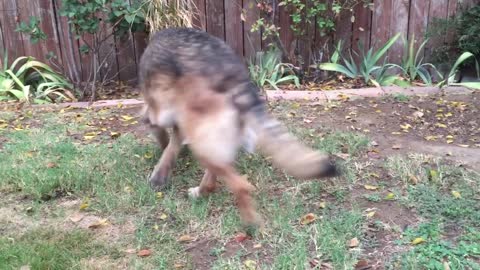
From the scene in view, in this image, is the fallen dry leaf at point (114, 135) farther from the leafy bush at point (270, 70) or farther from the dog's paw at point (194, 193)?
the leafy bush at point (270, 70)

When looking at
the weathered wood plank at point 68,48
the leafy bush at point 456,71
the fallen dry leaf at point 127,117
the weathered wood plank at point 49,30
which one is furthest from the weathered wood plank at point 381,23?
the weathered wood plank at point 49,30

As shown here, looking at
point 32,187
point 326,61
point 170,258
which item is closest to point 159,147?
point 32,187

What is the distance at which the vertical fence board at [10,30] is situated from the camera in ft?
20.4

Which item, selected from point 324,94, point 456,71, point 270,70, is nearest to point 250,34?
point 270,70

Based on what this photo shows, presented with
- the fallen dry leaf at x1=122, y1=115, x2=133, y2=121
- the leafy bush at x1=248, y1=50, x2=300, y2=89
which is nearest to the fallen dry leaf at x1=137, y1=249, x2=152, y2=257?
the fallen dry leaf at x1=122, y1=115, x2=133, y2=121

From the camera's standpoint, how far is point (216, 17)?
6473 mm

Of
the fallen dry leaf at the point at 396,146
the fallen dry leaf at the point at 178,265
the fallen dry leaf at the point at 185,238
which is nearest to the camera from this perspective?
the fallen dry leaf at the point at 178,265

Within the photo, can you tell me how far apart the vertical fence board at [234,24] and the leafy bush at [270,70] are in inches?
12.7

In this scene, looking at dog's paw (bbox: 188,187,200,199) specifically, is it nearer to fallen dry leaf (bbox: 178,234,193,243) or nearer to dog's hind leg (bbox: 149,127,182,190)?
dog's hind leg (bbox: 149,127,182,190)

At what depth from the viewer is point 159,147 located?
4188 mm

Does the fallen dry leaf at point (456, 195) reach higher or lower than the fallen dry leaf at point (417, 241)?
higher

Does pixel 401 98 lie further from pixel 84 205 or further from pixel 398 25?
pixel 84 205

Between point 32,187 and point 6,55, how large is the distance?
3436 mm

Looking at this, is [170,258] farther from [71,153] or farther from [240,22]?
[240,22]
